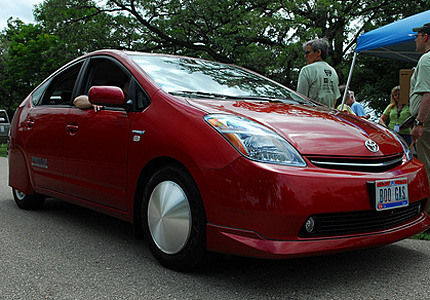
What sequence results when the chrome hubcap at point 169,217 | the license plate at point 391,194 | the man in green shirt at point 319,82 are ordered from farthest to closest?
1. the man in green shirt at point 319,82
2. the chrome hubcap at point 169,217
3. the license plate at point 391,194

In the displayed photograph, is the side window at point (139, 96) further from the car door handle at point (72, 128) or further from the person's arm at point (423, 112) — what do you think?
the person's arm at point (423, 112)

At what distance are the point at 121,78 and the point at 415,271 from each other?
2.55 metres

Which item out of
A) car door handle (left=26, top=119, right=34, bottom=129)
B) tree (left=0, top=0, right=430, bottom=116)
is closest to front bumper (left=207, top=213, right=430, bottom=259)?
car door handle (left=26, top=119, right=34, bottom=129)

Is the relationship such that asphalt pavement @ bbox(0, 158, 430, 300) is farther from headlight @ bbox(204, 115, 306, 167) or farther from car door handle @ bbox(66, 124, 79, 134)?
car door handle @ bbox(66, 124, 79, 134)

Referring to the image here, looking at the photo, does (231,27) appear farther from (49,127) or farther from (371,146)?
(371,146)

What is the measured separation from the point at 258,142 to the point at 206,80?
1147 mm

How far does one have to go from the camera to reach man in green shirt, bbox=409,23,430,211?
13.9 ft

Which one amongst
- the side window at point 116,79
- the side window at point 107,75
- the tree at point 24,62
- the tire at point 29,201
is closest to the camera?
the side window at point 116,79

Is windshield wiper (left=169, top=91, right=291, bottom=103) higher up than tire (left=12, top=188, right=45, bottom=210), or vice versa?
windshield wiper (left=169, top=91, right=291, bottom=103)

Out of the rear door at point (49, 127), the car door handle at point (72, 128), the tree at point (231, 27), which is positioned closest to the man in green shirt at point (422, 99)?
the car door handle at point (72, 128)

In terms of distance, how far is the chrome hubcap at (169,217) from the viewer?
2.94 meters

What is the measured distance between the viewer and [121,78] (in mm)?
3973

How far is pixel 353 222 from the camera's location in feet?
9.11

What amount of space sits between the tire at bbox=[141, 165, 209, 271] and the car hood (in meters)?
0.48
